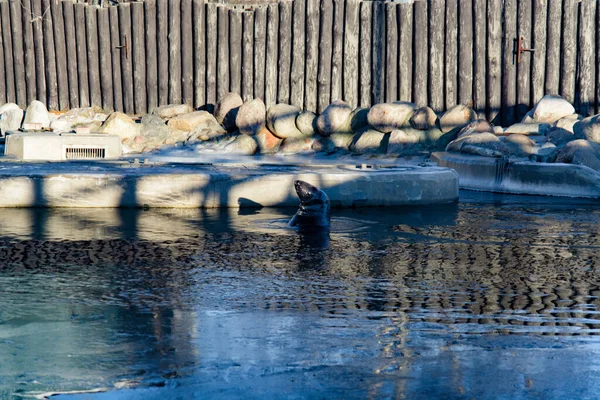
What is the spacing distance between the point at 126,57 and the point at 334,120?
220 inches

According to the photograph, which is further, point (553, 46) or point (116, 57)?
point (116, 57)

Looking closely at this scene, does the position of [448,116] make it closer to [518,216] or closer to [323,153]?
[323,153]

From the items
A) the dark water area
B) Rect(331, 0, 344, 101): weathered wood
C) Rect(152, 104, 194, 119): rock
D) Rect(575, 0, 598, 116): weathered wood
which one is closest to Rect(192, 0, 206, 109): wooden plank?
Rect(152, 104, 194, 119): rock

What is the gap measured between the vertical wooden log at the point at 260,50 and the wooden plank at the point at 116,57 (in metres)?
3.32

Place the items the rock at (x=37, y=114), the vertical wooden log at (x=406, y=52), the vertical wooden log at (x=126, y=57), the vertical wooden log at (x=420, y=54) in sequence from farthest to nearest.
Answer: the vertical wooden log at (x=126, y=57)
the rock at (x=37, y=114)
the vertical wooden log at (x=406, y=52)
the vertical wooden log at (x=420, y=54)

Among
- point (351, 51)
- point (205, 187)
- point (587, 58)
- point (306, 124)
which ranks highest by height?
point (351, 51)

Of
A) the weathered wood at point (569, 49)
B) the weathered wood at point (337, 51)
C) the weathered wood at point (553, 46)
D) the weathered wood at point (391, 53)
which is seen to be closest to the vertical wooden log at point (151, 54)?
the weathered wood at point (337, 51)

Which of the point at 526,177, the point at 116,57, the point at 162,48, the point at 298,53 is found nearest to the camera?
the point at 526,177

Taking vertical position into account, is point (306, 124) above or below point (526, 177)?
above

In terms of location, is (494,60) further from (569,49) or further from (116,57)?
(116,57)

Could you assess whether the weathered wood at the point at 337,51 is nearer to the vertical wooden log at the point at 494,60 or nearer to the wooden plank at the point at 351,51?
the wooden plank at the point at 351,51

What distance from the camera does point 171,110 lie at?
1967cm

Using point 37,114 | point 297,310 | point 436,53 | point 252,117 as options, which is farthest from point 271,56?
point 297,310

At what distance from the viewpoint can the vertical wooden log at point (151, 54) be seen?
19.9m
